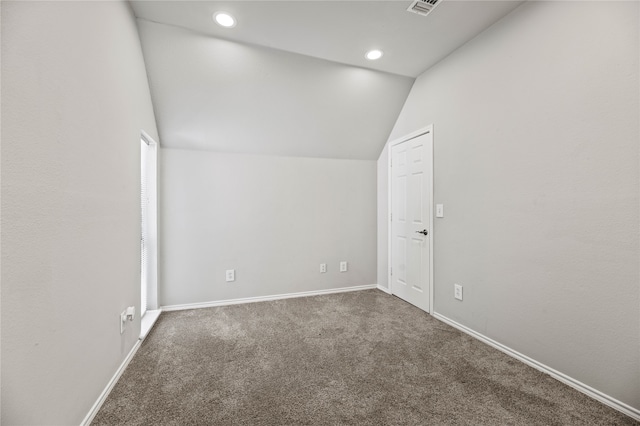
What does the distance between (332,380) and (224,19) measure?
275 cm

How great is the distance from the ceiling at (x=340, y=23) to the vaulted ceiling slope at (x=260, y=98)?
5.5 inches

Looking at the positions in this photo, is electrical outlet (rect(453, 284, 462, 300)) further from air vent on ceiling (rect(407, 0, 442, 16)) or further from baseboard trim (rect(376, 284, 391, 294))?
air vent on ceiling (rect(407, 0, 442, 16))

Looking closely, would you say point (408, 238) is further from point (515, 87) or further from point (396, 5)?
point (396, 5)

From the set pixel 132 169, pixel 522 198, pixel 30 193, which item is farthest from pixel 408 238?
pixel 30 193

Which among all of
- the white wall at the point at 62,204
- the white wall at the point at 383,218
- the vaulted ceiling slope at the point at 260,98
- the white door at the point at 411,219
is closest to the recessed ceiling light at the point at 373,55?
the vaulted ceiling slope at the point at 260,98

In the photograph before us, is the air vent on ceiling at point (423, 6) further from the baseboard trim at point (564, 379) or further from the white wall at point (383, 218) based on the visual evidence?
the baseboard trim at point (564, 379)

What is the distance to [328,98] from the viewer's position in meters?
2.94

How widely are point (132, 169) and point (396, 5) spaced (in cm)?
230

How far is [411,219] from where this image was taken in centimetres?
308

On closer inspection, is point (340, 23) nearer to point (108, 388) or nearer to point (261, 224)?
point (261, 224)

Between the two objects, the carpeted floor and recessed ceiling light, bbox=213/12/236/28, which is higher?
recessed ceiling light, bbox=213/12/236/28

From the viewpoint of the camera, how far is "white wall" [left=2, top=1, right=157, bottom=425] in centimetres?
94

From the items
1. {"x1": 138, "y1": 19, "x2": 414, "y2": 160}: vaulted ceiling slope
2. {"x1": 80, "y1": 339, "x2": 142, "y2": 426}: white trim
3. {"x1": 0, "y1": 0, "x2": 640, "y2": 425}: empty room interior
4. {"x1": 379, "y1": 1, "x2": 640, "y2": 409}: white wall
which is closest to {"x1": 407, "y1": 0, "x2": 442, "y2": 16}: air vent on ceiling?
{"x1": 0, "y1": 0, "x2": 640, "y2": 425}: empty room interior

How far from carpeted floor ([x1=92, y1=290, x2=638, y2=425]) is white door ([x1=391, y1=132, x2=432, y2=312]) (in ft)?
1.88
